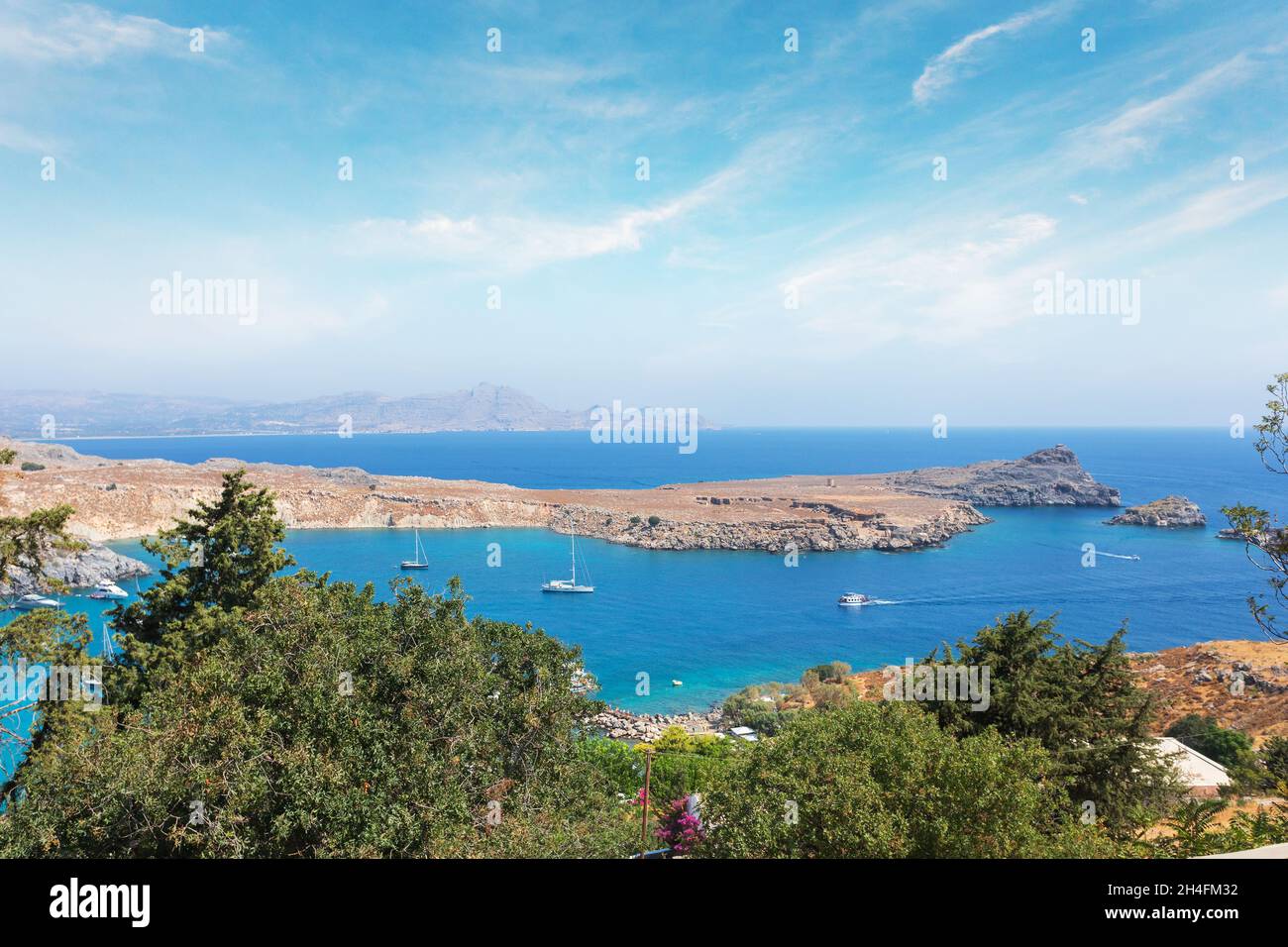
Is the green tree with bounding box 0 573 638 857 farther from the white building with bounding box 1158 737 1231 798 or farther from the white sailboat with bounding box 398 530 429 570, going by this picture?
the white sailboat with bounding box 398 530 429 570

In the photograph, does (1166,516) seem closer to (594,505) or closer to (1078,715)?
(594,505)

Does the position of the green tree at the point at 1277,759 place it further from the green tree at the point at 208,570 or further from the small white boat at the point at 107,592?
the small white boat at the point at 107,592

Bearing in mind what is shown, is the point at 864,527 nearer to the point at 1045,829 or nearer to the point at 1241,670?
the point at 1241,670

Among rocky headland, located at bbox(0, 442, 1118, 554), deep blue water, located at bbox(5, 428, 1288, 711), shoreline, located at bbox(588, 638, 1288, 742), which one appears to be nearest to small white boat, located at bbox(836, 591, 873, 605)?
deep blue water, located at bbox(5, 428, 1288, 711)

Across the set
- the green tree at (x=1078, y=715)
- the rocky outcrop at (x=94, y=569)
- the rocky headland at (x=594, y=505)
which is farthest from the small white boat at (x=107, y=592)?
the green tree at (x=1078, y=715)
